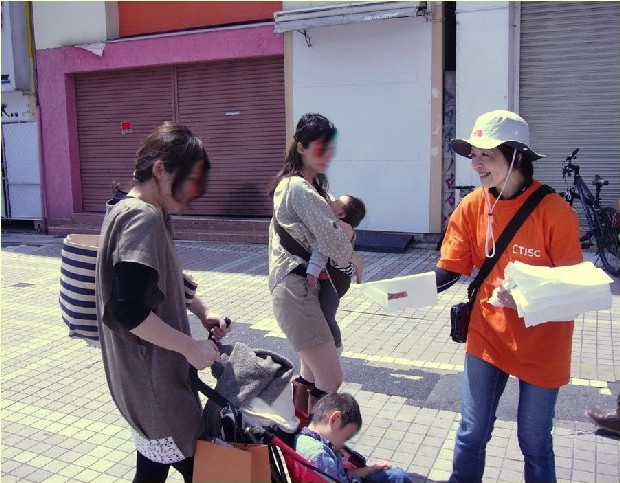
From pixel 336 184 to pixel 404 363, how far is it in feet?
19.3

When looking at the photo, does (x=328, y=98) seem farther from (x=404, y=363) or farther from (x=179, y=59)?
(x=404, y=363)

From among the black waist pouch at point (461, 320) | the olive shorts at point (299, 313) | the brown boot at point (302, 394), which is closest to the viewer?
the black waist pouch at point (461, 320)

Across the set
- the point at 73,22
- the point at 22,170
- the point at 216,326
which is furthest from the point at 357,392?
the point at 22,170

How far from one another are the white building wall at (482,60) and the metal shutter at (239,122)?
3.29 m

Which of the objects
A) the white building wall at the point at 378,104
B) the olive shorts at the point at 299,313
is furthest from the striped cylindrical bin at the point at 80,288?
the white building wall at the point at 378,104

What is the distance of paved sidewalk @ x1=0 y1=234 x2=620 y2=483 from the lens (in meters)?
3.57

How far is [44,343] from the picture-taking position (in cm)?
589

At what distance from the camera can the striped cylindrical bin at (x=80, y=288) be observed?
2.24m

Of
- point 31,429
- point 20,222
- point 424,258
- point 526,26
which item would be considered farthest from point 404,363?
point 20,222

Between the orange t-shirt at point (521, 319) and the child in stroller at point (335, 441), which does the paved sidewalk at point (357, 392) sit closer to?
the child in stroller at point (335, 441)

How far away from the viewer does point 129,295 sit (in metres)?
1.96

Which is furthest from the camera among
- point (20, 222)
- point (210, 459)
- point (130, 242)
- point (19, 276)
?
point (20, 222)

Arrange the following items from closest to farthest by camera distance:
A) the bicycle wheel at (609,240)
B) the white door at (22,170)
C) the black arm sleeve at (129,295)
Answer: the black arm sleeve at (129,295), the bicycle wheel at (609,240), the white door at (22,170)

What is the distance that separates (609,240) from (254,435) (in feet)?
23.5
